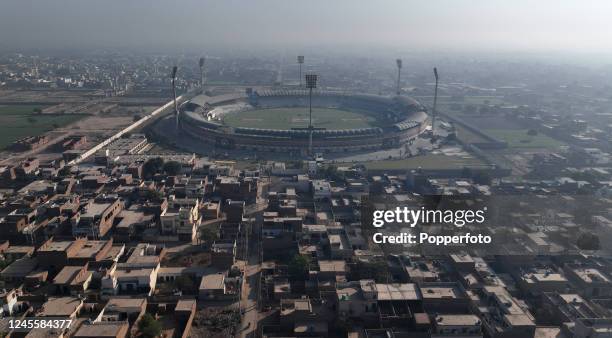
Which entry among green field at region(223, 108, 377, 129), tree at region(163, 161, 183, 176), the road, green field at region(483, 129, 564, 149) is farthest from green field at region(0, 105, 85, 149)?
green field at region(483, 129, 564, 149)

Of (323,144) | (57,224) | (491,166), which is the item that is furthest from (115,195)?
(491,166)

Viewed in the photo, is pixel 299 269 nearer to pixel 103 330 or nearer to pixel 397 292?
pixel 397 292

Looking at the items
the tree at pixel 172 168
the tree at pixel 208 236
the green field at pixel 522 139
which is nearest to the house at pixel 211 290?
the tree at pixel 208 236

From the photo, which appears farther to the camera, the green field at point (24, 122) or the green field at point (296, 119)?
the green field at point (296, 119)

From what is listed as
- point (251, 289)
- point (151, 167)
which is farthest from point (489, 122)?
point (251, 289)

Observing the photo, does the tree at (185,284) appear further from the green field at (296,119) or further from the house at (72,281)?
the green field at (296,119)

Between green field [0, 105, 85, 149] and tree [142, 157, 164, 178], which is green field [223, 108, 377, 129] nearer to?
green field [0, 105, 85, 149]

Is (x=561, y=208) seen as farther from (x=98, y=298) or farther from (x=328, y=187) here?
(x=98, y=298)
